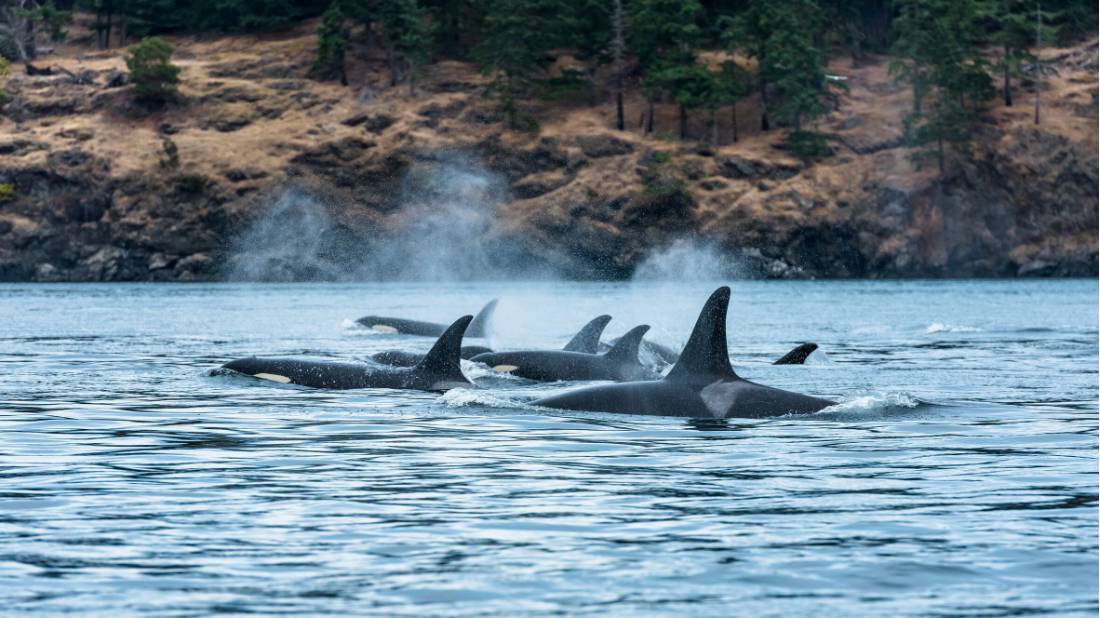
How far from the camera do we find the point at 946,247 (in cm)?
9881

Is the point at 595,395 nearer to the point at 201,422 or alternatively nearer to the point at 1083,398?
the point at 201,422

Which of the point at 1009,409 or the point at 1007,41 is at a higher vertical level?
the point at 1007,41

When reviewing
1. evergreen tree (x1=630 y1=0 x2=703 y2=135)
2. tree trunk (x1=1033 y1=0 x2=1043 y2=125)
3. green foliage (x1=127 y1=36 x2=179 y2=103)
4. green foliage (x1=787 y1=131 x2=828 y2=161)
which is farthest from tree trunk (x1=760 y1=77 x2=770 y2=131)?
green foliage (x1=127 y1=36 x2=179 y2=103)

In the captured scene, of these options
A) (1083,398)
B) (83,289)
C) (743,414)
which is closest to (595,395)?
(743,414)

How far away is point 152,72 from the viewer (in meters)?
107

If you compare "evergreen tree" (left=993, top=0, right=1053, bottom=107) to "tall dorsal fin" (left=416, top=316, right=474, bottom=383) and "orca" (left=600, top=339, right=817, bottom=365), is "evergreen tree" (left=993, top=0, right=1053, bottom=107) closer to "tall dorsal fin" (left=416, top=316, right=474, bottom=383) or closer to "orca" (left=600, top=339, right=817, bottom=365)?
"orca" (left=600, top=339, right=817, bottom=365)

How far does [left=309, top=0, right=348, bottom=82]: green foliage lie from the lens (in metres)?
Answer: 108

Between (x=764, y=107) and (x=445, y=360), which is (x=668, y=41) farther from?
(x=445, y=360)

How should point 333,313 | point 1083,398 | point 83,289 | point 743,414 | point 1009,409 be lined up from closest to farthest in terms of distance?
1. point 743,414
2. point 1009,409
3. point 1083,398
4. point 333,313
5. point 83,289

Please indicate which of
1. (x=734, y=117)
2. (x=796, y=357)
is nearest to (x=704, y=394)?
(x=796, y=357)

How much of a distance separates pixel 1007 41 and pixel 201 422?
94305mm

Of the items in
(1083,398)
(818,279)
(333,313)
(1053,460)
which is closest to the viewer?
(1053,460)

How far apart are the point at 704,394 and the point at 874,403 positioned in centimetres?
239

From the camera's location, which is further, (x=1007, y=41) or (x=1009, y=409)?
(x=1007, y=41)
